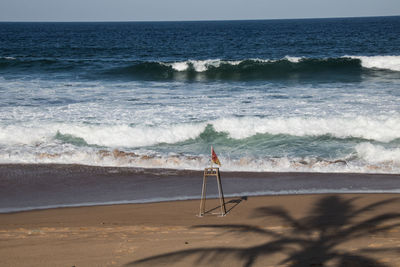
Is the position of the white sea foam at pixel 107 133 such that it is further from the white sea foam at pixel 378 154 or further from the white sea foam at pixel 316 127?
the white sea foam at pixel 378 154

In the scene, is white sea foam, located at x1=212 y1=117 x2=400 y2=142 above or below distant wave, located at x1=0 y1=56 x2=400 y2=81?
below

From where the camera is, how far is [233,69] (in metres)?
24.9

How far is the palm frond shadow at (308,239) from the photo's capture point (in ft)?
17.5

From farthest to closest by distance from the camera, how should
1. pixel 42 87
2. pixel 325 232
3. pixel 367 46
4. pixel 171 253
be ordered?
pixel 367 46
pixel 42 87
pixel 325 232
pixel 171 253

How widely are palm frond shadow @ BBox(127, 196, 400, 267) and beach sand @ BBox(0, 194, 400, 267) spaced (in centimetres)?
1

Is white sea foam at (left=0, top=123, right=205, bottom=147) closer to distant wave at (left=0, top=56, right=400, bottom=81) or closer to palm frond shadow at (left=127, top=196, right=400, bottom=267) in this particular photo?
palm frond shadow at (left=127, top=196, right=400, bottom=267)

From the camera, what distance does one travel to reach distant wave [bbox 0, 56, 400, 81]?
2377cm

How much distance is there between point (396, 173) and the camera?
31.6 ft

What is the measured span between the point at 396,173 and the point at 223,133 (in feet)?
16.2

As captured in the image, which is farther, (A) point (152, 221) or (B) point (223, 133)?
(B) point (223, 133)

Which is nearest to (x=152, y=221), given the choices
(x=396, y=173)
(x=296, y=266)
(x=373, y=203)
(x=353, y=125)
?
(x=296, y=266)

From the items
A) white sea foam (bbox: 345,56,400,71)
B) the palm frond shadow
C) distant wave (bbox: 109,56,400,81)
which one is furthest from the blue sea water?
the palm frond shadow

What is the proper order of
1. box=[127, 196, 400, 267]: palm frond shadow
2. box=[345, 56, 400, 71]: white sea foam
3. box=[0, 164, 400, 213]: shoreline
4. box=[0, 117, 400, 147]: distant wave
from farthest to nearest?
1. box=[345, 56, 400, 71]: white sea foam
2. box=[0, 117, 400, 147]: distant wave
3. box=[0, 164, 400, 213]: shoreline
4. box=[127, 196, 400, 267]: palm frond shadow

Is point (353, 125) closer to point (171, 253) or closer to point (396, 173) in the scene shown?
point (396, 173)
